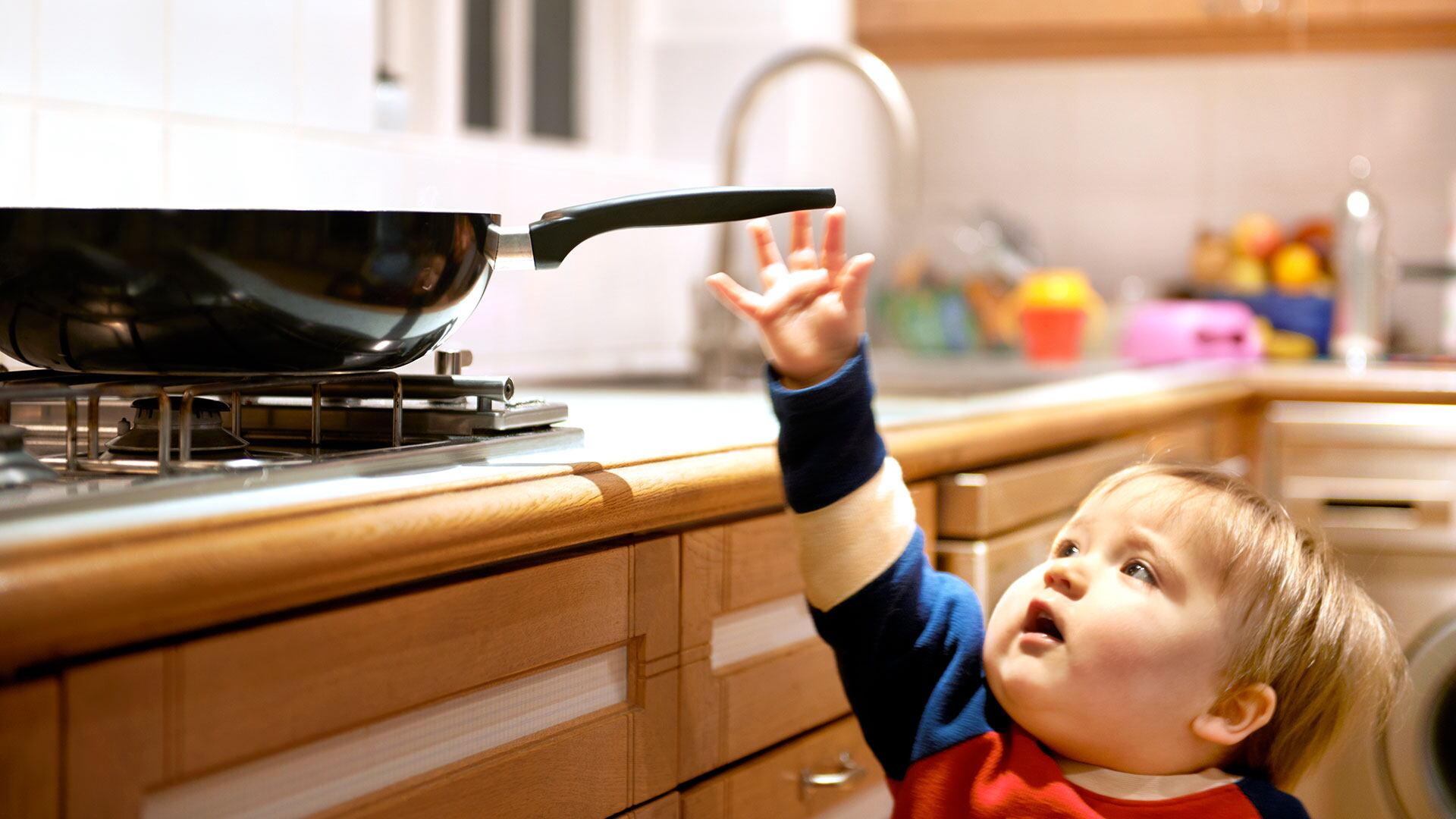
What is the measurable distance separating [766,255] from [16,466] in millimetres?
453

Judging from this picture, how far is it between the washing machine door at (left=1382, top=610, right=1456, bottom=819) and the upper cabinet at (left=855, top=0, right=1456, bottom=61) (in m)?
1.25

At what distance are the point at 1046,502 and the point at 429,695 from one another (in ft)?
2.74

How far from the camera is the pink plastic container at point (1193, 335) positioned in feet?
8.05

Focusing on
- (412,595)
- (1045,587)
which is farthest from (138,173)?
(1045,587)

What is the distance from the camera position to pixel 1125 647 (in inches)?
34.0

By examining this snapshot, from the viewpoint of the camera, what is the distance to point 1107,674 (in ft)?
2.84

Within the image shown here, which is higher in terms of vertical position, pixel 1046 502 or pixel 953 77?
pixel 953 77

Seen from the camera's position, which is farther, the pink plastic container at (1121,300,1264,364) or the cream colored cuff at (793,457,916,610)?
the pink plastic container at (1121,300,1264,364)

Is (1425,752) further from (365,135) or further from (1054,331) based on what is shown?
(365,135)

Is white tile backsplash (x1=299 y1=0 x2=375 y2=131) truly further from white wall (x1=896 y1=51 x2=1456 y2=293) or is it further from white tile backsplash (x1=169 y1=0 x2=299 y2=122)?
white wall (x1=896 y1=51 x2=1456 y2=293)

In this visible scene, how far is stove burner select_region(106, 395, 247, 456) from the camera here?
0.77 meters

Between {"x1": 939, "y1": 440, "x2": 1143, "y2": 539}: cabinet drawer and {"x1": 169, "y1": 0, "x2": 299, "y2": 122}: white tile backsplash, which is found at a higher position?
{"x1": 169, "y1": 0, "x2": 299, "y2": 122}: white tile backsplash

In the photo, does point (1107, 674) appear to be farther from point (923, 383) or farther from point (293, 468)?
point (923, 383)

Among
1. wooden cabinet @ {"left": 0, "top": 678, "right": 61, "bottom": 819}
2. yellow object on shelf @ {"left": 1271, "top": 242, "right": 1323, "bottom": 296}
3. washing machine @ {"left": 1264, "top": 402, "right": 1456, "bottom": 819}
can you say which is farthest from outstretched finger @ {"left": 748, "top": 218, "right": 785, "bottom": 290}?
yellow object on shelf @ {"left": 1271, "top": 242, "right": 1323, "bottom": 296}
